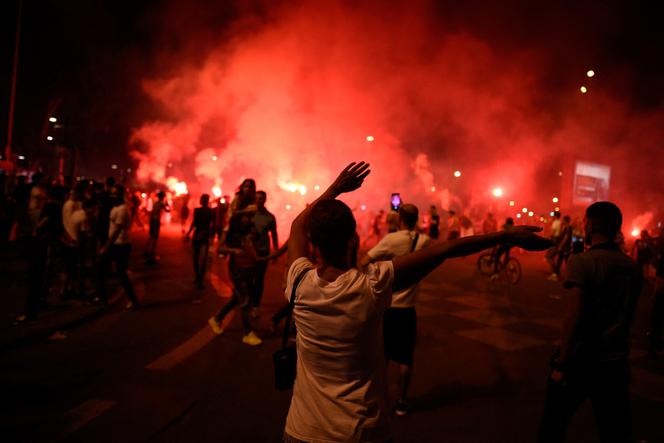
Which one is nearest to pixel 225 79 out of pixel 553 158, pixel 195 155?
pixel 195 155

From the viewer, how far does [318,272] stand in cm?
167

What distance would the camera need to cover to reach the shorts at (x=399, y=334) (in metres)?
3.61

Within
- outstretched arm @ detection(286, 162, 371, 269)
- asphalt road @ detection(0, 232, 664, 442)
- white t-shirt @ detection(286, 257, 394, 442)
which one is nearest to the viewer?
white t-shirt @ detection(286, 257, 394, 442)

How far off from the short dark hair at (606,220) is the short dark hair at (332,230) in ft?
5.32

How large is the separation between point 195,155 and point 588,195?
26248 mm

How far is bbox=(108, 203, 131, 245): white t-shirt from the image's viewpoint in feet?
21.5

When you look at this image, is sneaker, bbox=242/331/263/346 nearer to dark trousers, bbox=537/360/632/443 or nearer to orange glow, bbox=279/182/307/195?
dark trousers, bbox=537/360/632/443

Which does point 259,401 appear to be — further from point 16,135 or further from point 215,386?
point 16,135

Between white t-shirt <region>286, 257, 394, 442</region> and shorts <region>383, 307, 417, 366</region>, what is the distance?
200cm

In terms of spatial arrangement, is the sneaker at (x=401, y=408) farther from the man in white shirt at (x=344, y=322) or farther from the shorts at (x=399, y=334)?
the man in white shirt at (x=344, y=322)

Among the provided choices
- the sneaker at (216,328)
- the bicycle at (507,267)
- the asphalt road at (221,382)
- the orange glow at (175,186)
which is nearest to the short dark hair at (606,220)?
the asphalt road at (221,382)

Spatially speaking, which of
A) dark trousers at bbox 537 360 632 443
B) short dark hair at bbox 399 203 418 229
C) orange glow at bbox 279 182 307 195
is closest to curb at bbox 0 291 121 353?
short dark hair at bbox 399 203 418 229

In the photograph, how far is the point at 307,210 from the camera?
6.40ft

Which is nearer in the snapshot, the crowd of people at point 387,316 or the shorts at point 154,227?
the crowd of people at point 387,316
